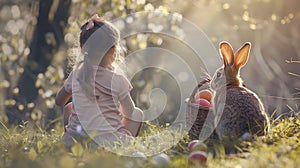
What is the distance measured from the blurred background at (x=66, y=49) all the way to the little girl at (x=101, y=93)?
4.74 ft

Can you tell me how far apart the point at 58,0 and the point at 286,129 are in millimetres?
4288

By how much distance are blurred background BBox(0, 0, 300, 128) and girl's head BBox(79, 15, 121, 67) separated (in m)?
1.58

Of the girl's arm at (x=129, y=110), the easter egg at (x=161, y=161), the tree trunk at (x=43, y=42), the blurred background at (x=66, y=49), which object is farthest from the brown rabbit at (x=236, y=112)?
the tree trunk at (x=43, y=42)

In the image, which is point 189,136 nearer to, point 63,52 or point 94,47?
point 94,47

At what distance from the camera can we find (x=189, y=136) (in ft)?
14.2

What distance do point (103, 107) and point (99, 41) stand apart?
513mm

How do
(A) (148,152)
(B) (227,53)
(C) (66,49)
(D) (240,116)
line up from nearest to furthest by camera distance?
(A) (148,152)
(D) (240,116)
(B) (227,53)
(C) (66,49)

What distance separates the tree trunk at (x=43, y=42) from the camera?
7688mm

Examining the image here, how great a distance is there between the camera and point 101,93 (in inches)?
177

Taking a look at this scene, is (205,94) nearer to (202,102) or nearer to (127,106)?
(202,102)

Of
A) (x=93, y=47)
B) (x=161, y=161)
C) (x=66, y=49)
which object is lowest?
(x=66, y=49)

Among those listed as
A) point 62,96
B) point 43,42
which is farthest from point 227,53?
point 43,42

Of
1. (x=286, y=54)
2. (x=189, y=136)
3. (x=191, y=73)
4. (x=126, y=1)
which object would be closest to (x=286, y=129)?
(x=189, y=136)

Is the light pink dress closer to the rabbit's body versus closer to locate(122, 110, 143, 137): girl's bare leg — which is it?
locate(122, 110, 143, 137): girl's bare leg
